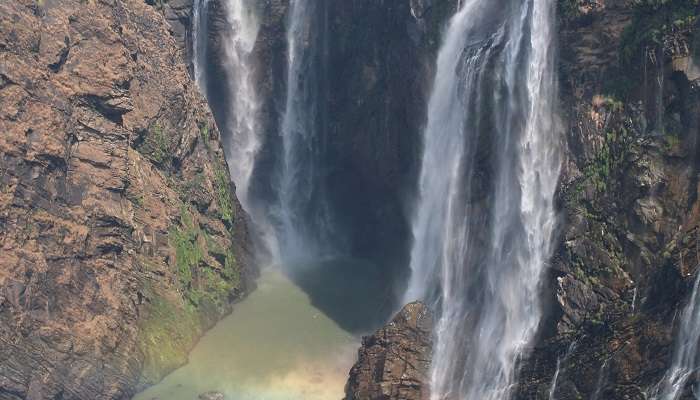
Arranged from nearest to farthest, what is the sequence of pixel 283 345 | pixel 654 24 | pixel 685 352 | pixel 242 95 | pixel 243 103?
pixel 685 352 → pixel 654 24 → pixel 283 345 → pixel 242 95 → pixel 243 103

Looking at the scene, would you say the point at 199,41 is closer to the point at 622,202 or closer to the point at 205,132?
the point at 205,132

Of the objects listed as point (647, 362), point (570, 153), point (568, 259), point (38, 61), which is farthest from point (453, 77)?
point (38, 61)

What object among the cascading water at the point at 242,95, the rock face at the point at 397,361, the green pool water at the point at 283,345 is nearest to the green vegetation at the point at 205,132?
the cascading water at the point at 242,95

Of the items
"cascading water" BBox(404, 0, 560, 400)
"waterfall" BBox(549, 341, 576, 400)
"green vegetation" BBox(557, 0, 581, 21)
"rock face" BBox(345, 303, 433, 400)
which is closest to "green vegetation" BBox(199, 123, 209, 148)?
"cascading water" BBox(404, 0, 560, 400)

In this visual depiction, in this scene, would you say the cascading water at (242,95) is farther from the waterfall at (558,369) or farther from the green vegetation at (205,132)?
the waterfall at (558,369)

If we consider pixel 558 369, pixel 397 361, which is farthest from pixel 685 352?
pixel 397 361

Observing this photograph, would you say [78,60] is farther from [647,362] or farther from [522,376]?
[647,362]

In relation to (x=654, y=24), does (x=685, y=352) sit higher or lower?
lower
